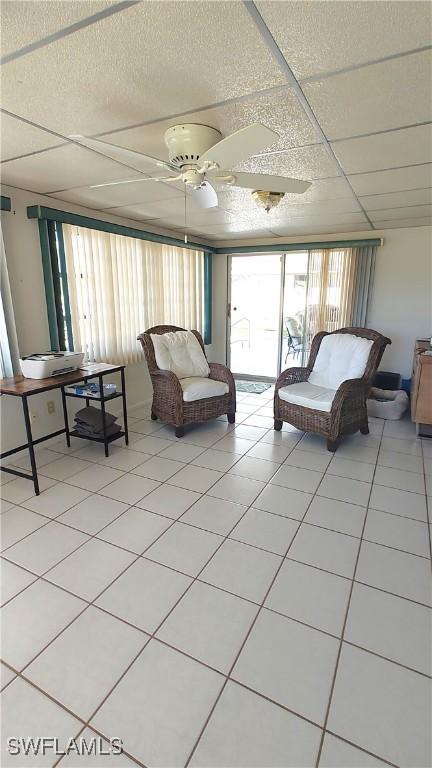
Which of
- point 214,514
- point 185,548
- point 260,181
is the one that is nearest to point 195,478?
point 214,514

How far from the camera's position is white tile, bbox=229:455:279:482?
2805 mm

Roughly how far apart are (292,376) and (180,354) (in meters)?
1.20

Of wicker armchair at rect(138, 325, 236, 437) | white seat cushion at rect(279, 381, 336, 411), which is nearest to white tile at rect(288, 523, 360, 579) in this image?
white seat cushion at rect(279, 381, 336, 411)

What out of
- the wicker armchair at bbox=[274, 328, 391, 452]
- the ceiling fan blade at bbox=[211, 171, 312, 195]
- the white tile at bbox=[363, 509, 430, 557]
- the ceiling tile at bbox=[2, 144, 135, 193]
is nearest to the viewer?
the ceiling fan blade at bbox=[211, 171, 312, 195]

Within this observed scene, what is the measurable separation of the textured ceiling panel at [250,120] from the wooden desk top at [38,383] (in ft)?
5.06

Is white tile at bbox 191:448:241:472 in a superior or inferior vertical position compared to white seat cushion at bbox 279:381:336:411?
inferior

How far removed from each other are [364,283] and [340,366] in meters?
1.62

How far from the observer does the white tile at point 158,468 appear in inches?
110

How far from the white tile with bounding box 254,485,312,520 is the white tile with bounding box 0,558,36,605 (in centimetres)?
134

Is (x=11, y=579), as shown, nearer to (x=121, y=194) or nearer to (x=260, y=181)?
(x=260, y=181)

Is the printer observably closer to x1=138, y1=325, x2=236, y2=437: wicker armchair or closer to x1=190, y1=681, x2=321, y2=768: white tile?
x1=138, y1=325, x2=236, y2=437: wicker armchair

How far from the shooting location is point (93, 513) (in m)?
2.31

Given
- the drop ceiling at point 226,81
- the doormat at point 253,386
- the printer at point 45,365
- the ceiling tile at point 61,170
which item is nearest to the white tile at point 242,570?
the printer at point 45,365

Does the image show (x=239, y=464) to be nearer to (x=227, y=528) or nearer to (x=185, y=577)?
(x=227, y=528)
